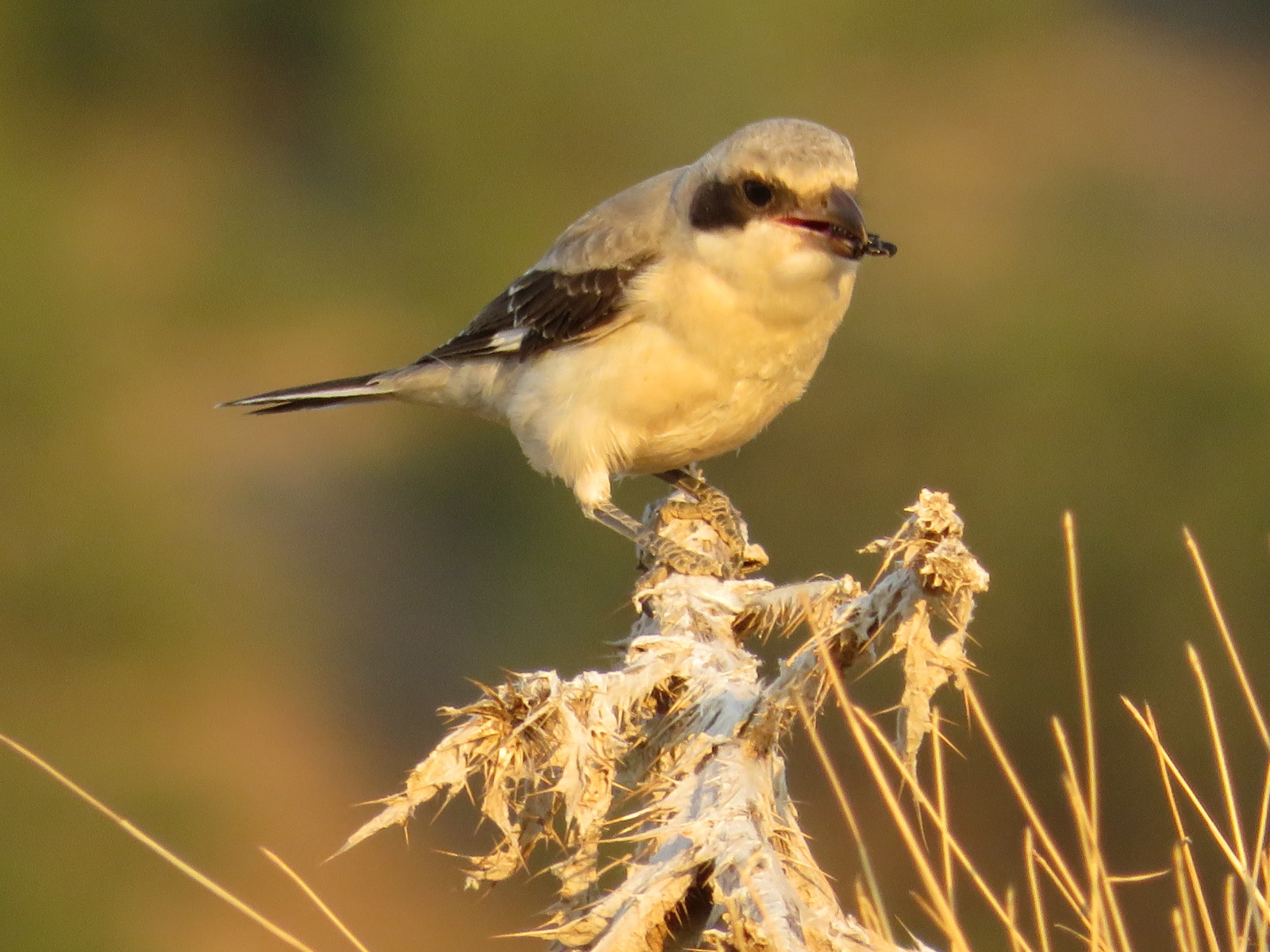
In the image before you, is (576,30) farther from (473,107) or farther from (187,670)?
(187,670)

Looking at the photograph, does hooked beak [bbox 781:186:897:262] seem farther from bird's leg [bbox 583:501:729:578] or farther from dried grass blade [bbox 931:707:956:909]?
dried grass blade [bbox 931:707:956:909]

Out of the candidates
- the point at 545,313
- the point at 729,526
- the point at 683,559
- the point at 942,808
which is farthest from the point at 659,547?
the point at 942,808

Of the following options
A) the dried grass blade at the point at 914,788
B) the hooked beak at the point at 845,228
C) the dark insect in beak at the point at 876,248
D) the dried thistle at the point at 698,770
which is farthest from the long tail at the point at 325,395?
the dried grass blade at the point at 914,788

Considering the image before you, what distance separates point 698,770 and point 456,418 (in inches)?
425

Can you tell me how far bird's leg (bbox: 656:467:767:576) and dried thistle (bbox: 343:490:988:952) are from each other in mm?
1016

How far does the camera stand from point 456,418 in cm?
1265

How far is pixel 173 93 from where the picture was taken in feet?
54.1

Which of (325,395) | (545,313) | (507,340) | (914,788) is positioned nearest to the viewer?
(914,788)

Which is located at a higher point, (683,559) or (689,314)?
(689,314)

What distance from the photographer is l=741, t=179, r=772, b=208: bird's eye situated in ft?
10.6

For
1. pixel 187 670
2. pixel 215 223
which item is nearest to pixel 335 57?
pixel 215 223

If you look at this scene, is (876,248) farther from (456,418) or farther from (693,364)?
(456,418)

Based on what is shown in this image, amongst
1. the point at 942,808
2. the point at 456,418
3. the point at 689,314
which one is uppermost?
the point at 456,418

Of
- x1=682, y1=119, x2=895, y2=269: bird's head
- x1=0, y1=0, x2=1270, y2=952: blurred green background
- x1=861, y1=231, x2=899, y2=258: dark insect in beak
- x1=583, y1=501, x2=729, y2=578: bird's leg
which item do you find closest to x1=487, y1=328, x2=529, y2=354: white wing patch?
x1=583, y1=501, x2=729, y2=578: bird's leg
